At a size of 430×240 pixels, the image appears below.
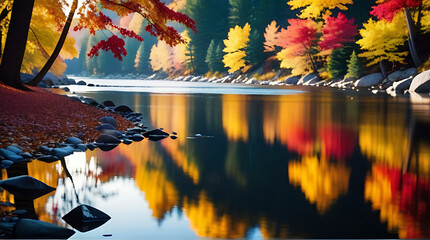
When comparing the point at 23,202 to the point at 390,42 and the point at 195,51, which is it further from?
the point at 195,51

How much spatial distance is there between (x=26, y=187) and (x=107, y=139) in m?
4.51

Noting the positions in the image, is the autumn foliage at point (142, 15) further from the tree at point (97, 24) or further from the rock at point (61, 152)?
the rock at point (61, 152)

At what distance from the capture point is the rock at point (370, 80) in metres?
39.1

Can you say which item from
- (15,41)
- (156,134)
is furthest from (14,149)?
(15,41)

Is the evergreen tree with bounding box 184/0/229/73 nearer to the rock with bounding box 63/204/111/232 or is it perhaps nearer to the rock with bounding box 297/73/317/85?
the rock with bounding box 297/73/317/85

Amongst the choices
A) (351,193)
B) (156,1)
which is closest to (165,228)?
(351,193)

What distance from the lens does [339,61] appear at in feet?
145

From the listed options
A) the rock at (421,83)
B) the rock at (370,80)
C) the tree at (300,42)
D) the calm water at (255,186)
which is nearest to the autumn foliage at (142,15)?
the calm water at (255,186)

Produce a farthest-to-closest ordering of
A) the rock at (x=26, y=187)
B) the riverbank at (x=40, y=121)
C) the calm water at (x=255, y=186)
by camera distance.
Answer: the riverbank at (x=40, y=121), the rock at (x=26, y=187), the calm water at (x=255, y=186)

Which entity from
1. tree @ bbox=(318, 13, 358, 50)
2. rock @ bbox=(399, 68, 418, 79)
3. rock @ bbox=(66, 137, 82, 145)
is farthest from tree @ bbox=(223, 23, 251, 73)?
rock @ bbox=(66, 137, 82, 145)

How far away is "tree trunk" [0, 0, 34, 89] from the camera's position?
1360 cm

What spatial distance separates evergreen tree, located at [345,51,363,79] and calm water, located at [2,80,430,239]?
96.7 ft

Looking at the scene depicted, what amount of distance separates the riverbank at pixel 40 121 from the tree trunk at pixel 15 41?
37.1 inches

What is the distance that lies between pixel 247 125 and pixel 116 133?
13.0 ft
